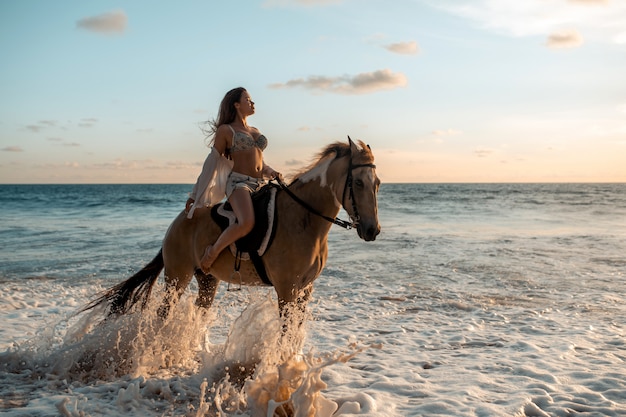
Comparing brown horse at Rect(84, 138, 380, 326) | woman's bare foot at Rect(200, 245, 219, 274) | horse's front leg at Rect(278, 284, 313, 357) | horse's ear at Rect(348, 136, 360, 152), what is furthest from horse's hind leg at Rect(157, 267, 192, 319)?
horse's ear at Rect(348, 136, 360, 152)

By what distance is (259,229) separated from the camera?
14.8ft

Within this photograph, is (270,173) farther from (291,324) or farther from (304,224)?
(291,324)

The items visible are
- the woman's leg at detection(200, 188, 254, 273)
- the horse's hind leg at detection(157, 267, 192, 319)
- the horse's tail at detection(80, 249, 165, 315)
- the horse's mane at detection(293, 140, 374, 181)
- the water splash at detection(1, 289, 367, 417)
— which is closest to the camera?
the water splash at detection(1, 289, 367, 417)

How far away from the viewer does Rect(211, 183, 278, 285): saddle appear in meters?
4.46

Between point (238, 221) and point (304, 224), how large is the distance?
0.60 metres

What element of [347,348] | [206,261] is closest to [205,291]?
[206,261]

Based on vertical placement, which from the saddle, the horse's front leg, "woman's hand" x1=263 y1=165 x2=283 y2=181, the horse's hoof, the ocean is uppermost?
"woman's hand" x1=263 y1=165 x2=283 y2=181

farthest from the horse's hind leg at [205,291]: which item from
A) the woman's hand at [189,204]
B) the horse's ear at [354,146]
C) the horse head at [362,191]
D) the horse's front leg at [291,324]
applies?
the horse's ear at [354,146]

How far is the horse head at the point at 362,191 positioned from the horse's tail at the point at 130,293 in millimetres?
2357

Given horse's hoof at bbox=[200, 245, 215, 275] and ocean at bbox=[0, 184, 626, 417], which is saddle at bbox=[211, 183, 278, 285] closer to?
horse's hoof at bbox=[200, 245, 215, 275]

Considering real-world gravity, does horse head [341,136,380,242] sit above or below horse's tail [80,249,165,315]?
above

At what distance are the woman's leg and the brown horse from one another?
0.16 m

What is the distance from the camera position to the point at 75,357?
16.8ft

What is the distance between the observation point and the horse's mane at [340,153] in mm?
4180
